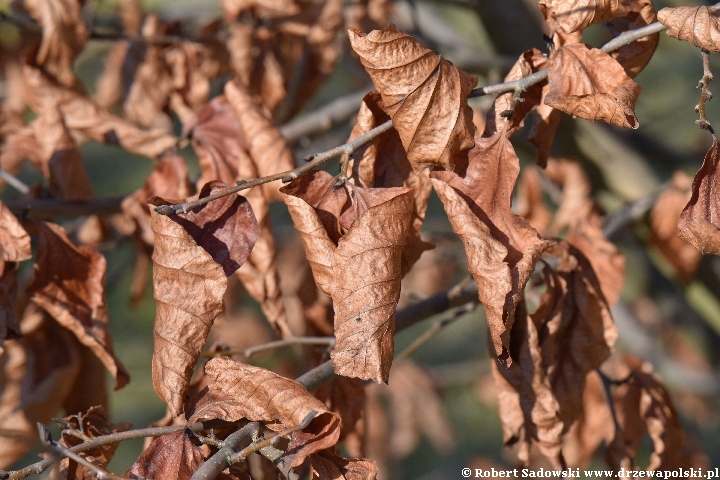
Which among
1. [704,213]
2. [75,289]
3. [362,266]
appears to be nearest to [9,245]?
[75,289]

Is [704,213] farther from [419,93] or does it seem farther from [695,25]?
[419,93]

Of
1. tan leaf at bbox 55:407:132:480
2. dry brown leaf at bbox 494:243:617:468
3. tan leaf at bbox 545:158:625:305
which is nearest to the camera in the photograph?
tan leaf at bbox 55:407:132:480

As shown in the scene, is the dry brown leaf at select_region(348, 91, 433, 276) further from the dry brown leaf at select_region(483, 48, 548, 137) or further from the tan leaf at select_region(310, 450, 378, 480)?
the tan leaf at select_region(310, 450, 378, 480)

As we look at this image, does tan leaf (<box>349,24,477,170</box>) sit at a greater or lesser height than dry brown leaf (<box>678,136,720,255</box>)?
greater

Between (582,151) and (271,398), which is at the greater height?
(271,398)

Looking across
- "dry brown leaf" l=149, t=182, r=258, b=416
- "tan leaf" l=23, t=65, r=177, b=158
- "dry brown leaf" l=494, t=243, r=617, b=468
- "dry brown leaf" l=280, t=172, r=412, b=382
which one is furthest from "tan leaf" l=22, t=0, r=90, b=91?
"dry brown leaf" l=494, t=243, r=617, b=468

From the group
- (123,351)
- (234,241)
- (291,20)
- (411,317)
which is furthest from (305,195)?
(123,351)

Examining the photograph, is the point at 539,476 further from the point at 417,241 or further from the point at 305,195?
the point at 305,195
